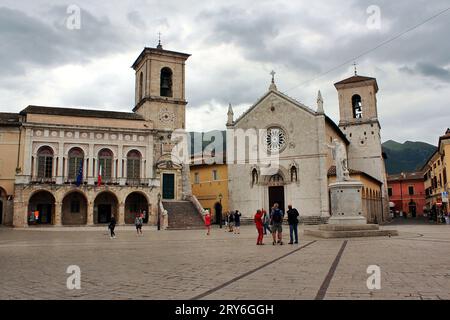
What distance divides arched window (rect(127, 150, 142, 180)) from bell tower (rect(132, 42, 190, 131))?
3813 mm

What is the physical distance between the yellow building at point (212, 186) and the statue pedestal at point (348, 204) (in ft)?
77.9

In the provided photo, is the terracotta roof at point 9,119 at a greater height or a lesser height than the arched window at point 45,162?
greater

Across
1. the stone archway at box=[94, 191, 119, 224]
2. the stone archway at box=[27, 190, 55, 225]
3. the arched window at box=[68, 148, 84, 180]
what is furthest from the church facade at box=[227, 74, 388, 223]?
the stone archway at box=[27, 190, 55, 225]

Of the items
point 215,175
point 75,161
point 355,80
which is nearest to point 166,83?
point 215,175

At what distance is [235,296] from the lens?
625 centimetres

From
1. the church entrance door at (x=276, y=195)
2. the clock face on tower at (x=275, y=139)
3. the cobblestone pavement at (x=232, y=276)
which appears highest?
the clock face on tower at (x=275, y=139)

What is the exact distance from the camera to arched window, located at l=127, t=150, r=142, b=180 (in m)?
40.9

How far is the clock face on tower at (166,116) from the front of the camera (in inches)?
1716

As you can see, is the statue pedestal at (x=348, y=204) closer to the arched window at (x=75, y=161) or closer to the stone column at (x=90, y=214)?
the stone column at (x=90, y=214)

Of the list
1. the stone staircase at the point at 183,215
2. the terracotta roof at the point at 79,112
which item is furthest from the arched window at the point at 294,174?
the terracotta roof at the point at 79,112

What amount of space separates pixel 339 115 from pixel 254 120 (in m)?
14.0

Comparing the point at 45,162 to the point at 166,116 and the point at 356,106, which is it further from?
the point at 356,106

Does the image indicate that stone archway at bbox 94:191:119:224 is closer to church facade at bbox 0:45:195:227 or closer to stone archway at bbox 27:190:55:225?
church facade at bbox 0:45:195:227

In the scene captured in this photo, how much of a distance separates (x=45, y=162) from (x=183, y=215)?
1417cm
